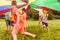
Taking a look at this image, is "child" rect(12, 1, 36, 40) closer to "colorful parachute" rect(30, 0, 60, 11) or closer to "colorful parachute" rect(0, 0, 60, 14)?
"colorful parachute" rect(0, 0, 60, 14)

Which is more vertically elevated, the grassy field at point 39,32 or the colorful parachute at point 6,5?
the colorful parachute at point 6,5

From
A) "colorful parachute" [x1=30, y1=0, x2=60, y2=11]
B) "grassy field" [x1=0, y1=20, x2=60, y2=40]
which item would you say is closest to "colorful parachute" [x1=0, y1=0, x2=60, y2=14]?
"colorful parachute" [x1=30, y1=0, x2=60, y2=11]

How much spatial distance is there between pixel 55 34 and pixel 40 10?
1.14 feet

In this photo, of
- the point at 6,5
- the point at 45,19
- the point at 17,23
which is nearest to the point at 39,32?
the point at 45,19

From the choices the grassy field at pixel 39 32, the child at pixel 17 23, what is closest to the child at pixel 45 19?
the grassy field at pixel 39 32

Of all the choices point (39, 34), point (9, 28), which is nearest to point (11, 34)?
point (9, 28)

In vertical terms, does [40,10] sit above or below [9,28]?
above

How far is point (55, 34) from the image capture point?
74.9 inches

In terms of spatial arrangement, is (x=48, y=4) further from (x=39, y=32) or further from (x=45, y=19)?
(x=39, y=32)

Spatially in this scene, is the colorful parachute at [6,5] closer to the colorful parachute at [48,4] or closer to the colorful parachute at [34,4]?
the colorful parachute at [34,4]

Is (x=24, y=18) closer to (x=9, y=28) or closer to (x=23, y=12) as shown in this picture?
(x=23, y=12)

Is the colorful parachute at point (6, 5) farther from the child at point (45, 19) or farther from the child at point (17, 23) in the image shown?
the child at point (45, 19)

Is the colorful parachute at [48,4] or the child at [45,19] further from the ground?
the colorful parachute at [48,4]

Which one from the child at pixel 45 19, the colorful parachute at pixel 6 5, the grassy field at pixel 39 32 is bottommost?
the grassy field at pixel 39 32
